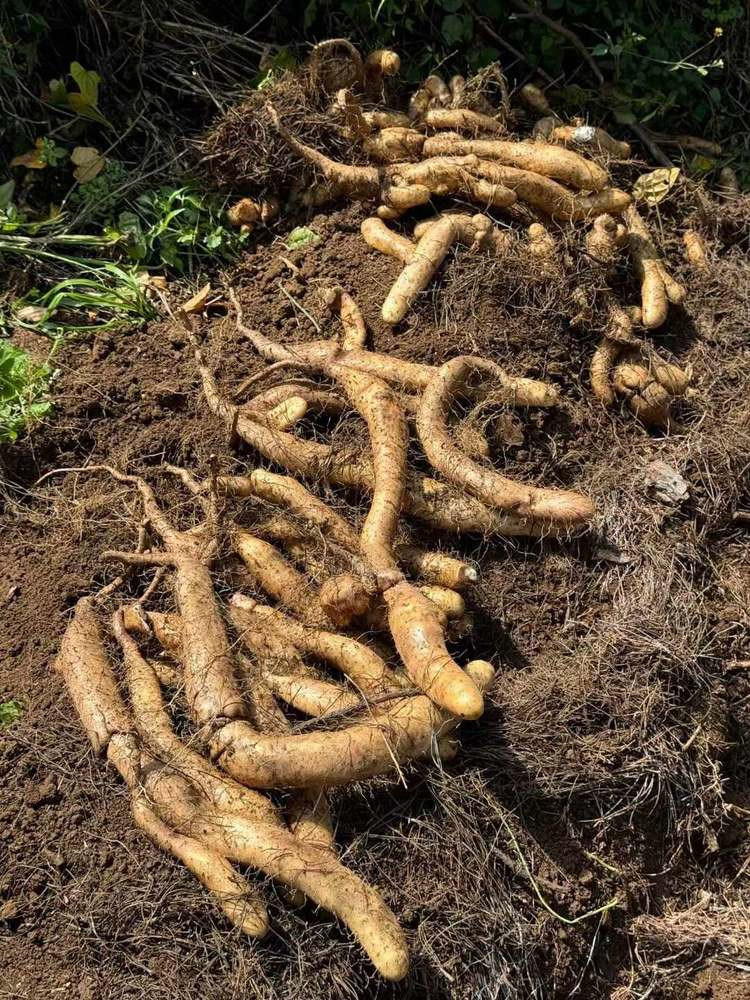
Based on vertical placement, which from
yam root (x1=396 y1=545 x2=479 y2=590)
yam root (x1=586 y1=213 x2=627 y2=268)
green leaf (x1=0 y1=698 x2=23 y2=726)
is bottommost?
green leaf (x1=0 y1=698 x2=23 y2=726)

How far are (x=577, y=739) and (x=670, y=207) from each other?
8.12 ft

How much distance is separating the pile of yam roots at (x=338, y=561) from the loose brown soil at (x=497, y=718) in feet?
0.33

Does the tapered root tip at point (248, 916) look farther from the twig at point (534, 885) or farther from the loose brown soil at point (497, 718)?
the twig at point (534, 885)

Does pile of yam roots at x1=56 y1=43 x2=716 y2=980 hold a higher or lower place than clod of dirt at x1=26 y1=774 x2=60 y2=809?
higher

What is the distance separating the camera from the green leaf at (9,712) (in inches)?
111

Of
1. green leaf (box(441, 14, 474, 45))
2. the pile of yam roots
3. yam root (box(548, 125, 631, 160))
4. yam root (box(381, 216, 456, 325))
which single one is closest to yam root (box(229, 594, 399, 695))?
the pile of yam roots

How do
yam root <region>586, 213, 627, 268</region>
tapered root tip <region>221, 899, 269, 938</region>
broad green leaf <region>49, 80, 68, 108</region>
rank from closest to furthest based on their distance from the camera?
tapered root tip <region>221, 899, 269, 938</region> → yam root <region>586, 213, 627, 268</region> → broad green leaf <region>49, 80, 68, 108</region>

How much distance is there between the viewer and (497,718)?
2.86m

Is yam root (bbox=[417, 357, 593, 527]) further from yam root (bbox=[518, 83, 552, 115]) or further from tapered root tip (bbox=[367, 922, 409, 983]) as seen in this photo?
yam root (bbox=[518, 83, 552, 115])

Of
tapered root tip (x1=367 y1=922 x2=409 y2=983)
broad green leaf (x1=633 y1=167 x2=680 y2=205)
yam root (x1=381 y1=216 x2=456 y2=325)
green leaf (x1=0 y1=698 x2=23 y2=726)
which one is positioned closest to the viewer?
tapered root tip (x1=367 y1=922 x2=409 y2=983)

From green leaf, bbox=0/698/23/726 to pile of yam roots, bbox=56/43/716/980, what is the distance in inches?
7.4

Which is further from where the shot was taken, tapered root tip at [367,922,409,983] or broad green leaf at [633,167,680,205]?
broad green leaf at [633,167,680,205]

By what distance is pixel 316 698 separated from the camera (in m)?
2.67

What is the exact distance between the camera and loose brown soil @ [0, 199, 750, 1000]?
8.21 ft
